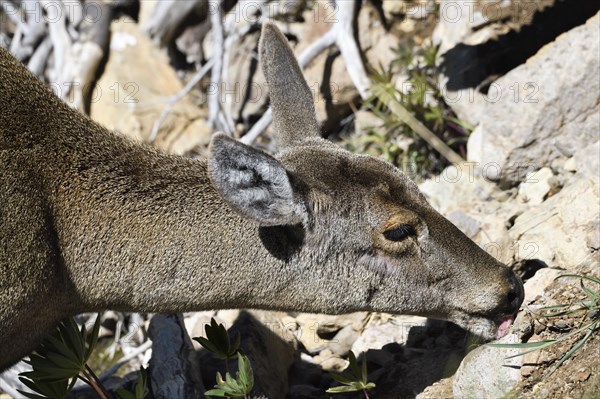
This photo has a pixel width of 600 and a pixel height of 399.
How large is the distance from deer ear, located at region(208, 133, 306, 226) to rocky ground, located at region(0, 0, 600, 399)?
1390 millimetres

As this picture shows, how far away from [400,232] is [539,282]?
1.24 metres

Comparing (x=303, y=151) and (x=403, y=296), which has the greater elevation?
(x=303, y=151)

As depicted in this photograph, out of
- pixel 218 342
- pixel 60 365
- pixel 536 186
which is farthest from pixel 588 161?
pixel 60 365

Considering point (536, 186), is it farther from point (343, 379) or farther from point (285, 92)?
point (343, 379)

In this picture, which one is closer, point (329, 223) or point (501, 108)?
point (329, 223)

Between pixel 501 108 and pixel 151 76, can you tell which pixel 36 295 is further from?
pixel 151 76

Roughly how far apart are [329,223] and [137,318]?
4.15m

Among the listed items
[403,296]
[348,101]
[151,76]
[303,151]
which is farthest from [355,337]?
[151,76]

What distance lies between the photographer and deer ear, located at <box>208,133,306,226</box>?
4941mm

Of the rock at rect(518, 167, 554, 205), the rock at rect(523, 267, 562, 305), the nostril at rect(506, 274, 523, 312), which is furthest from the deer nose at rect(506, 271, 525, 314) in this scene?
the rock at rect(518, 167, 554, 205)

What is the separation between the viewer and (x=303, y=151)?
19.1 ft

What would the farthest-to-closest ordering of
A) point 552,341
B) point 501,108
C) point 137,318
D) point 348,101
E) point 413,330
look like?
point 348,101 < point 137,318 < point 501,108 < point 413,330 < point 552,341

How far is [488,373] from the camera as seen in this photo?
5.61 meters

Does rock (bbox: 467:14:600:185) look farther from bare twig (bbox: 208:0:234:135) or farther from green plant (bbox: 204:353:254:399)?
bare twig (bbox: 208:0:234:135)
